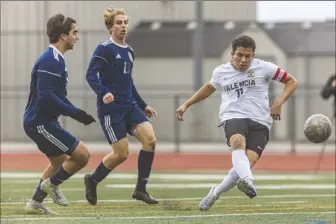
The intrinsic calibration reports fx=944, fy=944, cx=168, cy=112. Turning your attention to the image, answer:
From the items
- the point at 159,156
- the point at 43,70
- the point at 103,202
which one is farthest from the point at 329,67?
the point at 43,70

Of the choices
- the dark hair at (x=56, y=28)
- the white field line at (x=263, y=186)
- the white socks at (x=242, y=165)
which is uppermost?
the dark hair at (x=56, y=28)

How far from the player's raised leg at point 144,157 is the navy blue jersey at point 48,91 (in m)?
1.23

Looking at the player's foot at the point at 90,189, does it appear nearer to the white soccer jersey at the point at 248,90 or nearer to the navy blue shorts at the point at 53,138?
the navy blue shorts at the point at 53,138

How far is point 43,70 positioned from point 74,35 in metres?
0.56

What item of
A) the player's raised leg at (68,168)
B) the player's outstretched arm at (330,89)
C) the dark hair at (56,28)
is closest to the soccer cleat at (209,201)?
the player's raised leg at (68,168)

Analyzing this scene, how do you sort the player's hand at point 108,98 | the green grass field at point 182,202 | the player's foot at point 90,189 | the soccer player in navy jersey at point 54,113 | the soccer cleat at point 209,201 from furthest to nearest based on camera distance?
the player's foot at point 90,189
the player's hand at point 108,98
the soccer cleat at point 209,201
the soccer player in navy jersey at point 54,113
the green grass field at point 182,202

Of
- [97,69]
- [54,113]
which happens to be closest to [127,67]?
[97,69]

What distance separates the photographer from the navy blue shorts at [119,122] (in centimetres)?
919

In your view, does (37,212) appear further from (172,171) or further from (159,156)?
(159,156)

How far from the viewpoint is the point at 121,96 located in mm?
9180

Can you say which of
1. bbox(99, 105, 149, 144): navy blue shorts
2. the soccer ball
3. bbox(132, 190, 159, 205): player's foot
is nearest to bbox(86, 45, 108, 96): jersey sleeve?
bbox(99, 105, 149, 144): navy blue shorts

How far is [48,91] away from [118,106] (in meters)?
1.33

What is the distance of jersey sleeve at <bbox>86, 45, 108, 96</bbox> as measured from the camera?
8.88 metres

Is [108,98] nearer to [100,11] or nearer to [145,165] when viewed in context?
[145,165]
